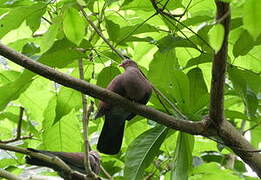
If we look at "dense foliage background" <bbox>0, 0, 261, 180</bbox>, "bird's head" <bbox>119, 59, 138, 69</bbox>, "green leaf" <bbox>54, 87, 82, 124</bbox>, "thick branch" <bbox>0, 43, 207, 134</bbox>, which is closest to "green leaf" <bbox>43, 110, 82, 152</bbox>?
"dense foliage background" <bbox>0, 0, 261, 180</bbox>

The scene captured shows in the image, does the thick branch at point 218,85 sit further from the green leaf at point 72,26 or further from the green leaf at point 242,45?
the green leaf at point 72,26

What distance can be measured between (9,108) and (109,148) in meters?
0.66

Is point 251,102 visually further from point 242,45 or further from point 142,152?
point 142,152

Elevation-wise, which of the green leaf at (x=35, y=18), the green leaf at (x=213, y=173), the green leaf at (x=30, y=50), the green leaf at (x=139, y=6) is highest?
the green leaf at (x=139, y=6)

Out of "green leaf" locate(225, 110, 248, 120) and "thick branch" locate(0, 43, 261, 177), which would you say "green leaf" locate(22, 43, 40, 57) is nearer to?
"thick branch" locate(0, 43, 261, 177)

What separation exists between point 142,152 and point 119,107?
27 cm

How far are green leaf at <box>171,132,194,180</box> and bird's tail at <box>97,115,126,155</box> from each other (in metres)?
0.49

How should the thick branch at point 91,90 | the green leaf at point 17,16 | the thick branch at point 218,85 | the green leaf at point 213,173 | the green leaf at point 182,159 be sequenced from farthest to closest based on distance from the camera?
the green leaf at point 213,173
the green leaf at point 182,159
the green leaf at point 17,16
the thick branch at point 91,90
the thick branch at point 218,85

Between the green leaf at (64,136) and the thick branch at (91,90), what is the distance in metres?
0.80

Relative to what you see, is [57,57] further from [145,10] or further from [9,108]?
[9,108]

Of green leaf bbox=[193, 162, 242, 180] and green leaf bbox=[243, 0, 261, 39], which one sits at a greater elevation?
green leaf bbox=[243, 0, 261, 39]

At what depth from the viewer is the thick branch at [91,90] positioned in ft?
5.91

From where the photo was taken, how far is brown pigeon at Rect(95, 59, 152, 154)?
2.45 m

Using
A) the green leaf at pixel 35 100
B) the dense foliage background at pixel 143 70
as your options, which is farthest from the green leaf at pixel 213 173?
the green leaf at pixel 35 100
